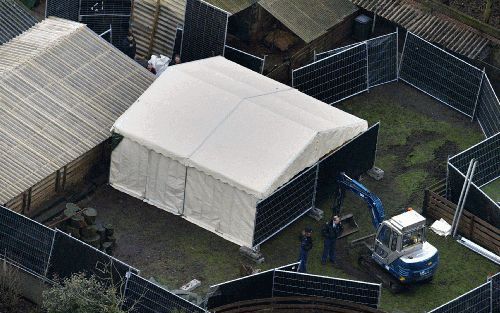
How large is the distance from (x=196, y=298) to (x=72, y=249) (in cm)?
411

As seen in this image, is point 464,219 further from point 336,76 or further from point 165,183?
point 165,183

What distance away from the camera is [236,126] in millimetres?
49500

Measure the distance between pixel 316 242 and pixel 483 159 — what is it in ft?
23.5

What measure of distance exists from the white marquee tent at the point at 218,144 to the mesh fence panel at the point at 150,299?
225 inches

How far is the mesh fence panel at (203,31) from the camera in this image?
54969mm

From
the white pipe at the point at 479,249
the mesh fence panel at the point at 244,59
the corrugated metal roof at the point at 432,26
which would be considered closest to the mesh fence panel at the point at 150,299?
the white pipe at the point at 479,249

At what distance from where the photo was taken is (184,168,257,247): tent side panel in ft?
157

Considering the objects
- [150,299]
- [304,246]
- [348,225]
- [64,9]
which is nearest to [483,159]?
[348,225]

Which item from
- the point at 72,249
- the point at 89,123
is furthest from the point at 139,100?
the point at 72,249

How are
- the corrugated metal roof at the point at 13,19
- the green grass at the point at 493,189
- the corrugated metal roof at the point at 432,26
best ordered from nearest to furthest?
the green grass at the point at 493,189 < the corrugated metal roof at the point at 13,19 < the corrugated metal roof at the point at 432,26

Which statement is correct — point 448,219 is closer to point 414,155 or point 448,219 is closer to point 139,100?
point 414,155

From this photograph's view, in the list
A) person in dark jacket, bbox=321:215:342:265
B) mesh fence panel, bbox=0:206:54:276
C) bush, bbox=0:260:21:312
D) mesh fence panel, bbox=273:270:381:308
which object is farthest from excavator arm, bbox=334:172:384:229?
bush, bbox=0:260:21:312

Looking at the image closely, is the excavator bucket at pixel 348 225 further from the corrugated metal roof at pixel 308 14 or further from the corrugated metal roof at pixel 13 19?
the corrugated metal roof at pixel 13 19

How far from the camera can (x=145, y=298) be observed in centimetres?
4347
